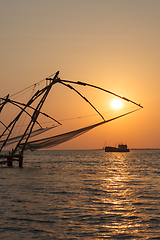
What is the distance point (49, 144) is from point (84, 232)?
50.5 ft

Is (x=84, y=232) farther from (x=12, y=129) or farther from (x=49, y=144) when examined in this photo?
(x=12, y=129)

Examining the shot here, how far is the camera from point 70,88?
21266 millimetres

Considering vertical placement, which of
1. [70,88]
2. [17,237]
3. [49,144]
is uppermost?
[70,88]

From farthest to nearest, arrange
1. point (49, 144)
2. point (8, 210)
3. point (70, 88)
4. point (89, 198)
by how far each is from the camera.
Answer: point (49, 144) → point (70, 88) → point (89, 198) → point (8, 210)

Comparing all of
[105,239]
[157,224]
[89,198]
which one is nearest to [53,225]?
[105,239]

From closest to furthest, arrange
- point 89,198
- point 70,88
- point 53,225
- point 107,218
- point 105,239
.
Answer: point 105,239 < point 53,225 < point 107,218 < point 89,198 < point 70,88

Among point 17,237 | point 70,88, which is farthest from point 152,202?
point 70,88

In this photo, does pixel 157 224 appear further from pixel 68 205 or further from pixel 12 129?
pixel 12 129

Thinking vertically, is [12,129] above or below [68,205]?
above

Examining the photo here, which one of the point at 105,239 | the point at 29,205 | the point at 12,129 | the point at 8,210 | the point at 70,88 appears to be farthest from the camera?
the point at 12,129

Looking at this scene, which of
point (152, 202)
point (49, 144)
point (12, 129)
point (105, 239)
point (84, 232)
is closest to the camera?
point (105, 239)

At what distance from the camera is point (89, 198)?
1367cm

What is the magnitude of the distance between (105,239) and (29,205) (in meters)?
4.68

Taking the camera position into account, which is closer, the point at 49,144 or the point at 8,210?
the point at 8,210
